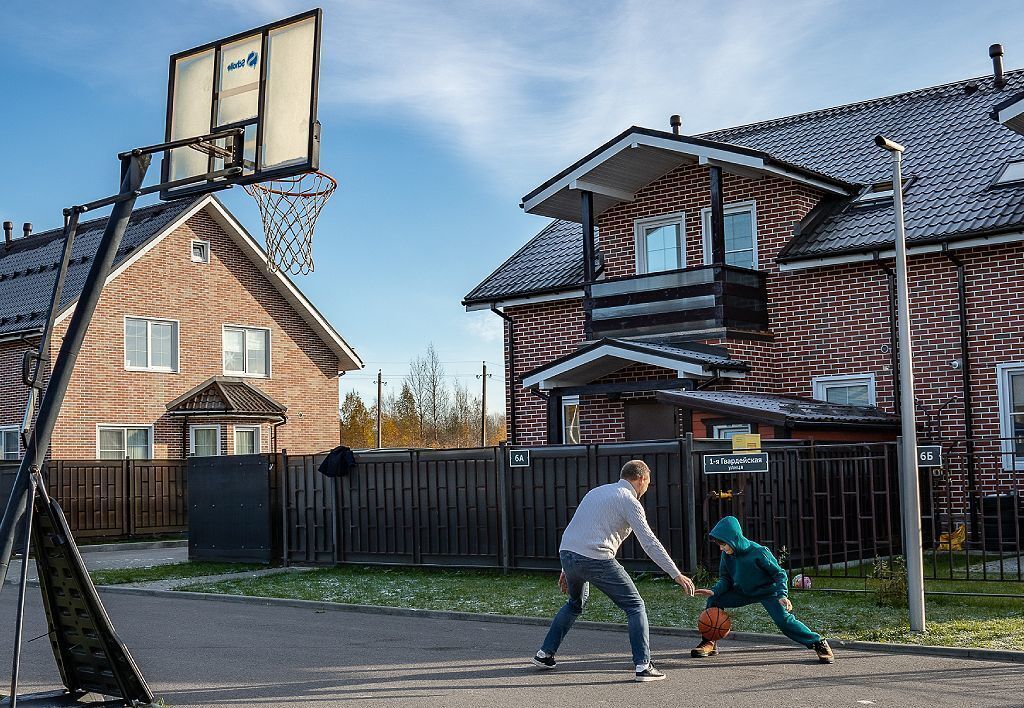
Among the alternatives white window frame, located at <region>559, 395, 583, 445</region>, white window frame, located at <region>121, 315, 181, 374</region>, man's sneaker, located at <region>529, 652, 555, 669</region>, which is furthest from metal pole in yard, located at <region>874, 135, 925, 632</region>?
white window frame, located at <region>121, 315, 181, 374</region>

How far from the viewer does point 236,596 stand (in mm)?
15836

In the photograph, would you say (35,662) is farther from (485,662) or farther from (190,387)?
(190,387)

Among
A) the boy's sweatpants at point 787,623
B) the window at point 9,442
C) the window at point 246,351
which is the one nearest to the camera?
the boy's sweatpants at point 787,623

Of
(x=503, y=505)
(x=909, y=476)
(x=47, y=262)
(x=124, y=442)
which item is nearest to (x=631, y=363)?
(x=503, y=505)

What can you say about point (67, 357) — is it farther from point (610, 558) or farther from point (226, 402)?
point (226, 402)

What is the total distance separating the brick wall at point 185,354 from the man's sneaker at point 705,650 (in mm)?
22750

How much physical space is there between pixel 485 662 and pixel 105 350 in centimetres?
2313

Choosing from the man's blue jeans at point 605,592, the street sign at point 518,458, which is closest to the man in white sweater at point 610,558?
the man's blue jeans at point 605,592

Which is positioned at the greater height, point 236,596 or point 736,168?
point 736,168

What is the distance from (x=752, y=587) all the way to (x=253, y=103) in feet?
18.7

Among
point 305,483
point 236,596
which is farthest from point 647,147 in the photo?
point 236,596

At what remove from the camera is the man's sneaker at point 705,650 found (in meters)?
10.4

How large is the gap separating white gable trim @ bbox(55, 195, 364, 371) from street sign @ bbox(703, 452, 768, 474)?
62.3ft

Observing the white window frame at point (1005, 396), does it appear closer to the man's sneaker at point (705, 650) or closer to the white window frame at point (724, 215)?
the white window frame at point (724, 215)
